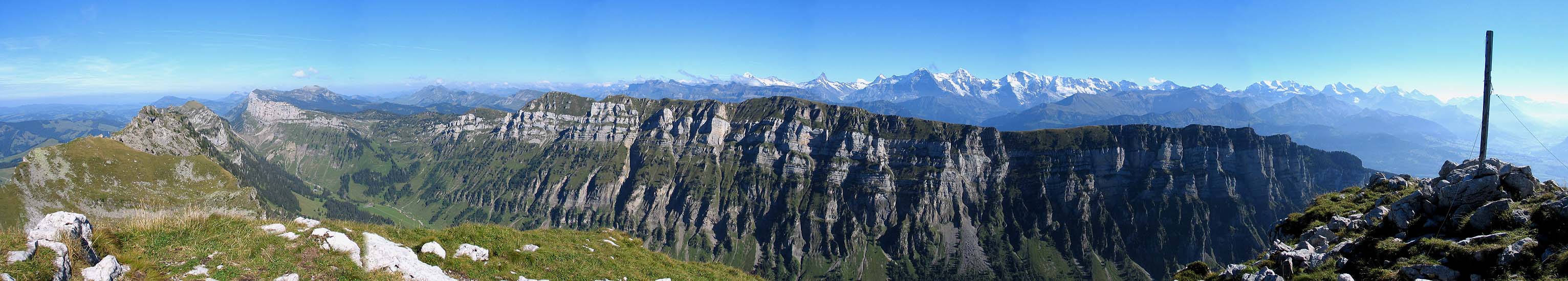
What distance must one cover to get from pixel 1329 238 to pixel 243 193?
229112 millimetres

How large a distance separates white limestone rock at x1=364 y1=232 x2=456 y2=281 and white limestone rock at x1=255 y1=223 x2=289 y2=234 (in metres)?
2.09

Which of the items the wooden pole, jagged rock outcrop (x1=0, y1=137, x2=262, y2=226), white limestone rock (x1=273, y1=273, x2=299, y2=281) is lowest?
jagged rock outcrop (x1=0, y1=137, x2=262, y2=226)

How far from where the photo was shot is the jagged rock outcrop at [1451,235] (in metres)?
12.8

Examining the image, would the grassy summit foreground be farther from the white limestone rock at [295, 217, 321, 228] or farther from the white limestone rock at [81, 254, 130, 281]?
the white limestone rock at [81, 254, 130, 281]

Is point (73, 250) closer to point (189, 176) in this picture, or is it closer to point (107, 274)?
point (107, 274)

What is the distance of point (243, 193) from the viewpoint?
523ft

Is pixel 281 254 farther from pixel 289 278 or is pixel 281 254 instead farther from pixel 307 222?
pixel 307 222

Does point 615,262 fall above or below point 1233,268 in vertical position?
below

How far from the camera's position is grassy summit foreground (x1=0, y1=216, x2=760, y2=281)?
12125 mm

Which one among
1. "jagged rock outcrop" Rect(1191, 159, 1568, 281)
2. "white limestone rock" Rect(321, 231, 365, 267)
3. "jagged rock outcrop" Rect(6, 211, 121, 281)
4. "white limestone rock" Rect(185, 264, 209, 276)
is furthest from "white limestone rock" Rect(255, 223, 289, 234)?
"jagged rock outcrop" Rect(1191, 159, 1568, 281)

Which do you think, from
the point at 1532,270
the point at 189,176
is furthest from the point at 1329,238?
the point at 189,176

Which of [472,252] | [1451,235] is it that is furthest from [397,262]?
[1451,235]

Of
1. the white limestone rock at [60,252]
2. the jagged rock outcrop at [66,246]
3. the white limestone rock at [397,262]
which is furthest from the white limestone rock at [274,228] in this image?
the white limestone rock at [60,252]

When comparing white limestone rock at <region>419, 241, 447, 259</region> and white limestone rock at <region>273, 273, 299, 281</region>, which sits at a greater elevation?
white limestone rock at <region>273, 273, 299, 281</region>
